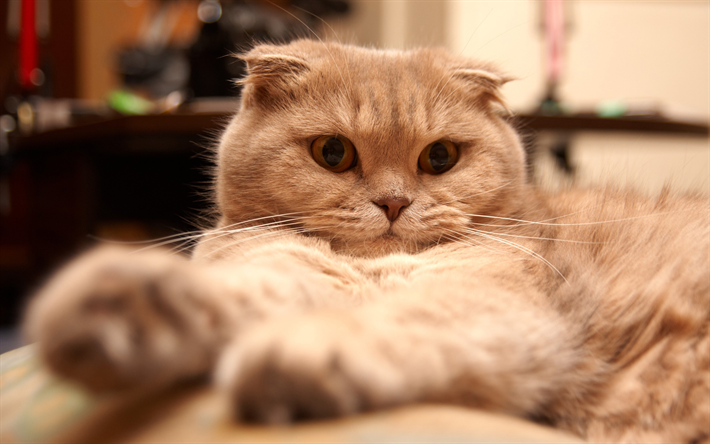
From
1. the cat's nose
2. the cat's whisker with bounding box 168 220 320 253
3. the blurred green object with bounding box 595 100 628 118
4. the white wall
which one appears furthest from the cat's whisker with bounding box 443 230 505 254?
the white wall

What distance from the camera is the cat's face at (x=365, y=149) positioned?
1171 millimetres

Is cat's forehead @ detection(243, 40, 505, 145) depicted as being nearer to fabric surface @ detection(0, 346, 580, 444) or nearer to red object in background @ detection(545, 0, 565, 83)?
fabric surface @ detection(0, 346, 580, 444)

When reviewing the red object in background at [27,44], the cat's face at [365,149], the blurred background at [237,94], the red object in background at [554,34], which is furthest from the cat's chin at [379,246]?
the red object in background at [27,44]

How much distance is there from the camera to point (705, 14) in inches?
141

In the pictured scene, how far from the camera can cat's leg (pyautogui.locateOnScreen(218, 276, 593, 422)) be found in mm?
582

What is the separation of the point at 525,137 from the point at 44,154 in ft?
8.21

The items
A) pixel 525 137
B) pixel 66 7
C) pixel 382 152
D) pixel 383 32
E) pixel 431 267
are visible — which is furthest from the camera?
pixel 66 7

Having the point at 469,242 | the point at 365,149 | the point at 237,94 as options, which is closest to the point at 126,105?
the point at 237,94

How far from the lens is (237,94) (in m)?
2.90

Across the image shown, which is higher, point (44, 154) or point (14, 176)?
point (44, 154)

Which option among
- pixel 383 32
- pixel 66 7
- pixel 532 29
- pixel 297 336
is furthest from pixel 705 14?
pixel 66 7

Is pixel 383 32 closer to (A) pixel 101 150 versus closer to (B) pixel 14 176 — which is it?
(A) pixel 101 150

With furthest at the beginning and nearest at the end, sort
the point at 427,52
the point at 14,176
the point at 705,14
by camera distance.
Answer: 1. the point at 14,176
2. the point at 705,14
3. the point at 427,52

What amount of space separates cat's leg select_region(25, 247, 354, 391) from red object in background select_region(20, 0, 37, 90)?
8.85 feet
